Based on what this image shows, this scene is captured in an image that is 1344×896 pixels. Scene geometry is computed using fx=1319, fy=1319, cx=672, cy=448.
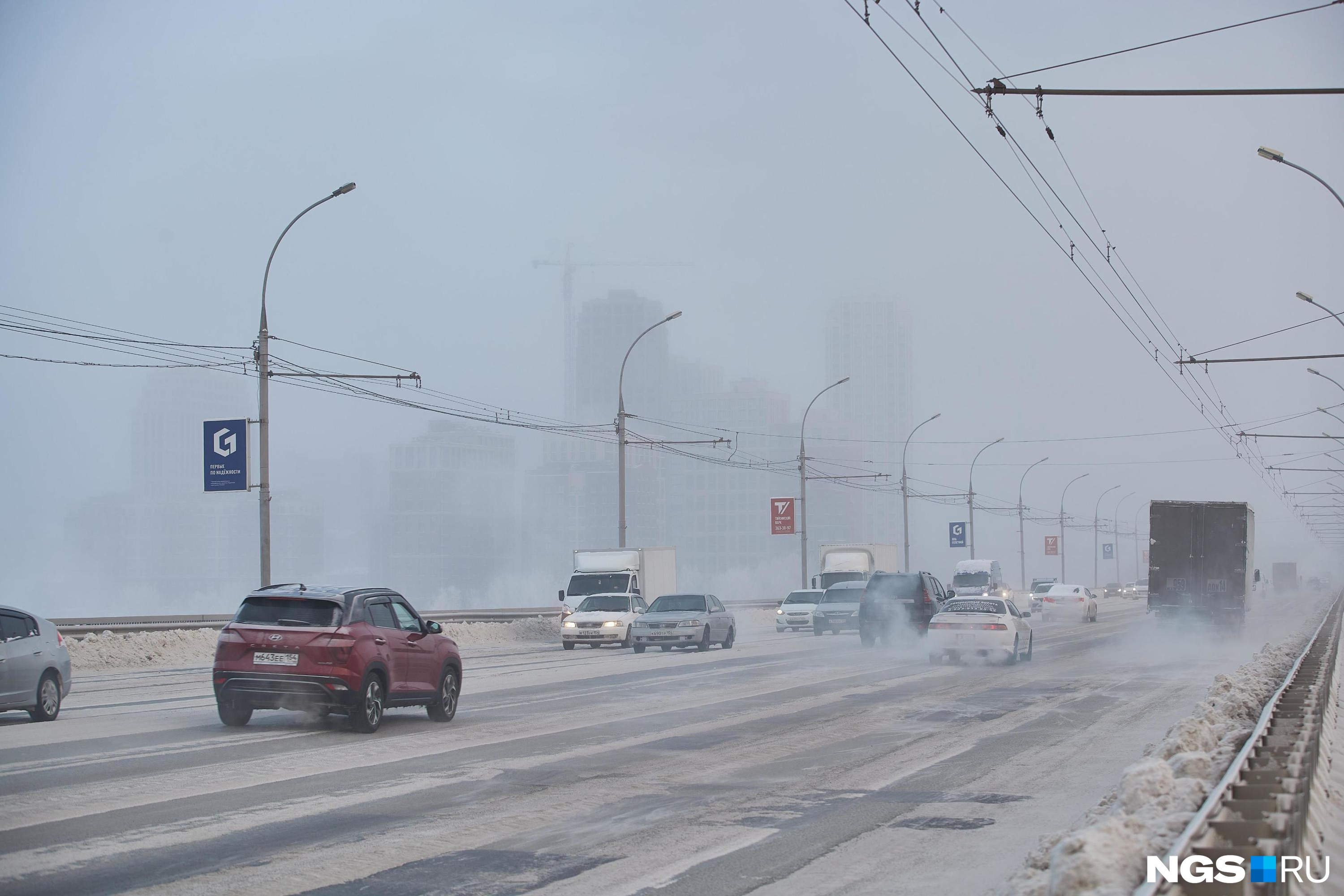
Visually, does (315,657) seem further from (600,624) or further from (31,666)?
(600,624)

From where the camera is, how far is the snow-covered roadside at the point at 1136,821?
5.66m

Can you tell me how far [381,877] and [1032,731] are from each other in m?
9.82

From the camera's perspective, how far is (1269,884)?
5.55 meters

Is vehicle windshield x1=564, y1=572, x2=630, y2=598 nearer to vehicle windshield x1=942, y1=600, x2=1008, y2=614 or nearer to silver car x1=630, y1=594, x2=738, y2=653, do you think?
silver car x1=630, y1=594, x2=738, y2=653

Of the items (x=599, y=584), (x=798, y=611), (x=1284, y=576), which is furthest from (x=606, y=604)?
(x=1284, y=576)

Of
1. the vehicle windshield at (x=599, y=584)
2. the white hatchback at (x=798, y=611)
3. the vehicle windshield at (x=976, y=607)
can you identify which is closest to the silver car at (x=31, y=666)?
the vehicle windshield at (x=976, y=607)

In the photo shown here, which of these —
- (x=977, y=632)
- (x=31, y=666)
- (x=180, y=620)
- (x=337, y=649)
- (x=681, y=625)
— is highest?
(x=337, y=649)

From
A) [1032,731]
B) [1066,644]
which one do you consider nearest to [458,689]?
[1032,731]

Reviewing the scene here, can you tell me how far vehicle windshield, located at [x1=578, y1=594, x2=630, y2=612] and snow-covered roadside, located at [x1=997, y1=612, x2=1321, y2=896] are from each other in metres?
26.3

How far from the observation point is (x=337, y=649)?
14.5 m

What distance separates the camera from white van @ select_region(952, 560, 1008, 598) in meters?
56.1

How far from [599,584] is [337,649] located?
27865 mm

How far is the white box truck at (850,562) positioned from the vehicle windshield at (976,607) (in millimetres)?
25385

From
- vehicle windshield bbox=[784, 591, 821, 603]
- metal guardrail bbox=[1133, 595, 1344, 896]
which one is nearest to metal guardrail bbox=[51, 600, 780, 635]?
vehicle windshield bbox=[784, 591, 821, 603]
